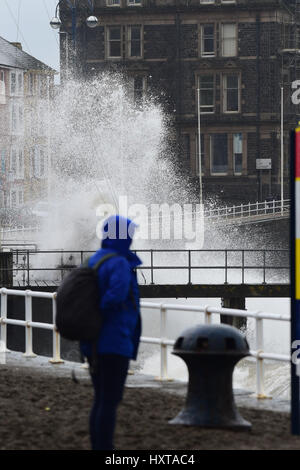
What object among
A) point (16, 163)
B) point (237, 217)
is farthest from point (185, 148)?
point (16, 163)

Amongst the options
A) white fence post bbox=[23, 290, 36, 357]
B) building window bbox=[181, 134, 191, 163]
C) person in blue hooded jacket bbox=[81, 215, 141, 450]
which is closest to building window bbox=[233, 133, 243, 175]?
building window bbox=[181, 134, 191, 163]

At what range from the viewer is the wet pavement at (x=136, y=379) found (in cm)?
1117

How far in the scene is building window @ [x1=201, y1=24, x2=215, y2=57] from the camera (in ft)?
221

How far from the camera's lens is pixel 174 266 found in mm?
38219

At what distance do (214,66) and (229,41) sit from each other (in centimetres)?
173

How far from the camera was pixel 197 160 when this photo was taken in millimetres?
66250

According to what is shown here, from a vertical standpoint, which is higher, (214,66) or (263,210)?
(214,66)

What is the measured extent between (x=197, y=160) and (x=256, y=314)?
182ft

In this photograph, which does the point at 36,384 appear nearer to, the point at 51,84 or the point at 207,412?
the point at 207,412

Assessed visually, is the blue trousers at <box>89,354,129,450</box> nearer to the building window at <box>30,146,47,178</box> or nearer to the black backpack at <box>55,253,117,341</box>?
the black backpack at <box>55,253,117,341</box>

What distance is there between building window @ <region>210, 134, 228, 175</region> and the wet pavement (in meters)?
50.7

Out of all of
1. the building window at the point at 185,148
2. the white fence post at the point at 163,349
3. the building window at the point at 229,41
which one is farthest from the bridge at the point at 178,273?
the white fence post at the point at 163,349

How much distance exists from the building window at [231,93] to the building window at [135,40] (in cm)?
530

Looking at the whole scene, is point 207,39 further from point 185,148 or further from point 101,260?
point 101,260
